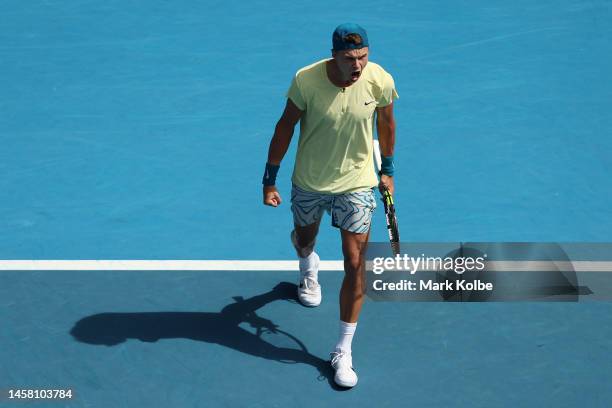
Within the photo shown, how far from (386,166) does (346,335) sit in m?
1.24

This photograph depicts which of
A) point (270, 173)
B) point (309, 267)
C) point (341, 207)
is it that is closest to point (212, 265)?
point (309, 267)

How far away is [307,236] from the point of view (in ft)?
22.7

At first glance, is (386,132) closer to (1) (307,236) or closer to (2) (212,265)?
(1) (307,236)

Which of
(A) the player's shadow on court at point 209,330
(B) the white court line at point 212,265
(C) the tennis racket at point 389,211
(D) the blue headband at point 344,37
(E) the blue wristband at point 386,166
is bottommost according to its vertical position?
(A) the player's shadow on court at point 209,330

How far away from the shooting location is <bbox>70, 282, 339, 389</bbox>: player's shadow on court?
22.2 feet

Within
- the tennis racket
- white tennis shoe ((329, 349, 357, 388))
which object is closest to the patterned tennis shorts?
the tennis racket

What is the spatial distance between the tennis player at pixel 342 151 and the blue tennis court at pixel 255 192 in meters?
0.65

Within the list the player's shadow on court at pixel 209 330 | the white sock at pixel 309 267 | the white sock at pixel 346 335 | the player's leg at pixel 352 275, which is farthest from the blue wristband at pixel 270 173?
the player's shadow on court at pixel 209 330

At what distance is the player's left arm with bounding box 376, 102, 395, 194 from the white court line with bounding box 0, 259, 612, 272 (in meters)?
1.27

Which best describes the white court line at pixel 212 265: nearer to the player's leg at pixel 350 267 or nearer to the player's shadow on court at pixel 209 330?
the player's shadow on court at pixel 209 330

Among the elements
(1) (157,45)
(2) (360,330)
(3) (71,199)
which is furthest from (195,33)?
(2) (360,330)

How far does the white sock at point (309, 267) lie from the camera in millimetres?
7180

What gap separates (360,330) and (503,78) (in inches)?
184

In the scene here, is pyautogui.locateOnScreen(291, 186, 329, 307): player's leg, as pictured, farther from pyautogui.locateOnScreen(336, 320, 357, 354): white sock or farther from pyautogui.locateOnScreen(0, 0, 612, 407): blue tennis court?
pyautogui.locateOnScreen(336, 320, 357, 354): white sock
